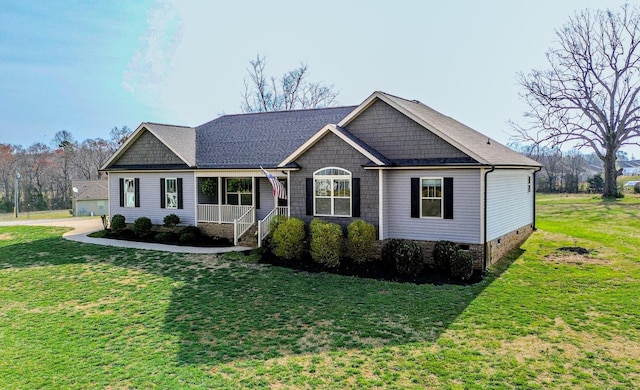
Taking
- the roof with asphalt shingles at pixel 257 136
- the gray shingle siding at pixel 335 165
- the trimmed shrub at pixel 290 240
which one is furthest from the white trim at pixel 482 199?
the roof with asphalt shingles at pixel 257 136

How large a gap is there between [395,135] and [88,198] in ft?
143

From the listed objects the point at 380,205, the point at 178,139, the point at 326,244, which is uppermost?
the point at 178,139

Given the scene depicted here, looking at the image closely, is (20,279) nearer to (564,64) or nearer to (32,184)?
(564,64)

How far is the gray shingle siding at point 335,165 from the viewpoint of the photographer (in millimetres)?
16516

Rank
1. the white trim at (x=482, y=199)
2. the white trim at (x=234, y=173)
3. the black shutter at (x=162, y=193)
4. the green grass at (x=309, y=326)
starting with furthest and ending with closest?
the black shutter at (x=162, y=193), the white trim at (x=234, y=173), the white trim at (x=482, y=199), the green grass at (x=309, y=326)

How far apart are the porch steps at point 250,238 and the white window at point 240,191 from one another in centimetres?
219

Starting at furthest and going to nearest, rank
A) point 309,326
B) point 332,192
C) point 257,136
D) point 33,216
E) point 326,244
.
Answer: point 33,216
point 257,136
point 332,192
point 326,244
point 309,326

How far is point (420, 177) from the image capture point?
16.2 m

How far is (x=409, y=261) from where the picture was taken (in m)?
15.0

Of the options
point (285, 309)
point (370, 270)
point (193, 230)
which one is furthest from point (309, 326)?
point (193, 230)

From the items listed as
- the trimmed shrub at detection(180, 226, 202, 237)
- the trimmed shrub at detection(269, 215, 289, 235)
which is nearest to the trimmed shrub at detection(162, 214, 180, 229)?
the trimmed shrub at detection(180, 226, 202, 237)

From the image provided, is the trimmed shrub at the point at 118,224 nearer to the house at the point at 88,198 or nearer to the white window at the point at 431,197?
the white window at the point at 431,197

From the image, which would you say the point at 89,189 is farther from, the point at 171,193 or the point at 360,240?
the point at 360,240

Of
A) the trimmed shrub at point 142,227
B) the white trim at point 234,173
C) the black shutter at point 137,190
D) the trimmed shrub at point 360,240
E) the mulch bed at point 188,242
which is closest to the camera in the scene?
the trimmed shrub at point 360,240
